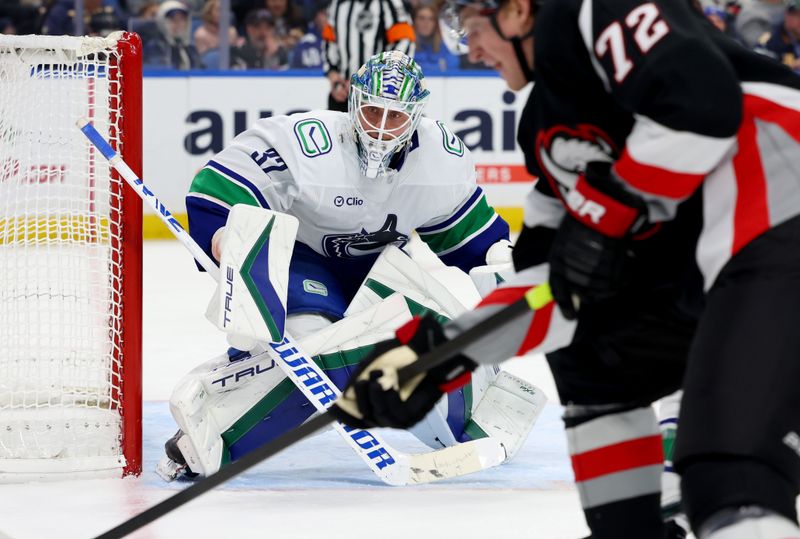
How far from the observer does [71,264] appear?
10.8ft

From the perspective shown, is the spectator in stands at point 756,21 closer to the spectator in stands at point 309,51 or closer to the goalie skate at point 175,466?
the spectator in stands at point 309,51

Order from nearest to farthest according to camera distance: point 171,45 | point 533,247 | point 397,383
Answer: point 397,383, point 533,247, point 171,45

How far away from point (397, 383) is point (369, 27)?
14.4ft

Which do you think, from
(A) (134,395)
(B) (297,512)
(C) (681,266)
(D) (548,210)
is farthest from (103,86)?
(C) (681,266)

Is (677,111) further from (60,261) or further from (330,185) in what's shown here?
(60,261)

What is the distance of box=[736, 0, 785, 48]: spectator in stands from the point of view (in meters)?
7.54

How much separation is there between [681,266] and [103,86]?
5.43 feet

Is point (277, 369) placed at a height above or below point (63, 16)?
above

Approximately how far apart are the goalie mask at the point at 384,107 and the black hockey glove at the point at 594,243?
1.44 meters

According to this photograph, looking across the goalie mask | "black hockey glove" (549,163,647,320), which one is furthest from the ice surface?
"black hockey glove" (549,163,647,320)

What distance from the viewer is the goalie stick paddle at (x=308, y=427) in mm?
1705

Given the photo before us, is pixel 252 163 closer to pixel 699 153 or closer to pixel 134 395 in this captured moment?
pixel 134 395

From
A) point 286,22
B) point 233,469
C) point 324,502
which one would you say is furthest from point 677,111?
point 286,22

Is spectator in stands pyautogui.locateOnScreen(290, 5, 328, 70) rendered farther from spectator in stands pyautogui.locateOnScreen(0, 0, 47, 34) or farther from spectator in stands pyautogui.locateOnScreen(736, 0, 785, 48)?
spectator in stands pyautogui.locateOnScreen(736, 0, 785, 48)
